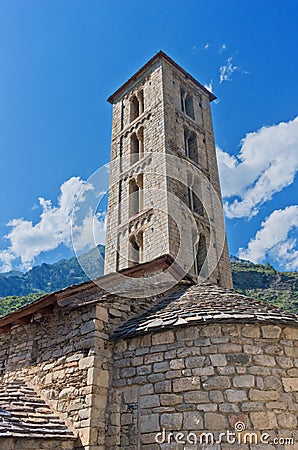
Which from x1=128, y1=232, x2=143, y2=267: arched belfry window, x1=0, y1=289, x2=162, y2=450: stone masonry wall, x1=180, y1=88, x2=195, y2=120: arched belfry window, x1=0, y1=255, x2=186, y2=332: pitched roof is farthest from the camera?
x1=180, y1=88, x2=195, y2=120: arched belfry window

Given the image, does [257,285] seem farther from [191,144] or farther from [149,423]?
[149,423]

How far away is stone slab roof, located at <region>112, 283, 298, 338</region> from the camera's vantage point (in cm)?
559

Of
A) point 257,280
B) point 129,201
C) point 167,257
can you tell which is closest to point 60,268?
point 257,280

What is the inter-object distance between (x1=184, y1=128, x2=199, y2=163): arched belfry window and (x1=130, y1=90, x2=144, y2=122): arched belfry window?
2.70 m

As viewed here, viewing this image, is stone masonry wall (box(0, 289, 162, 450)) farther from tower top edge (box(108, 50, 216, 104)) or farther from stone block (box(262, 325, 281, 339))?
tower top edge (box(108, 50, 216, 104))

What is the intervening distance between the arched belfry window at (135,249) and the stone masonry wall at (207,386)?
28.8ft

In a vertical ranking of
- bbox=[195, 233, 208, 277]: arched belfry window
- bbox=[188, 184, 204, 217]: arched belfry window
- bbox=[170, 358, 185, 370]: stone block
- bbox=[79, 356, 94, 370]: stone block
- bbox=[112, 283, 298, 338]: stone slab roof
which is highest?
bbox=[188, 184, 204, 217]: arched belfry window

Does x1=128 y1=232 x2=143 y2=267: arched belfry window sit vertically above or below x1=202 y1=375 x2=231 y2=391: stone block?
above

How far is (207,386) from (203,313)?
1.04 meters

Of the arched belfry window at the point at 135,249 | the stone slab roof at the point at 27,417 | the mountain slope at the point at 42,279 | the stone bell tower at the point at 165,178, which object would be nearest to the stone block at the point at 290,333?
the stone slab roof at the point at 27,417

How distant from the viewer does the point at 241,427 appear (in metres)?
4.92

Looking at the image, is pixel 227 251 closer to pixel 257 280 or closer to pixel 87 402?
pixel 87 402

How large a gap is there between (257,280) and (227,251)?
33.8 m

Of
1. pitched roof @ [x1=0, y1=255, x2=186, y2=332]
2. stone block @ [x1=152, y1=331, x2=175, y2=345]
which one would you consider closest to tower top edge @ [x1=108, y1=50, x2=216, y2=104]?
pitched roof @ [x1=0, y1=255, x2=186, y2=332]
